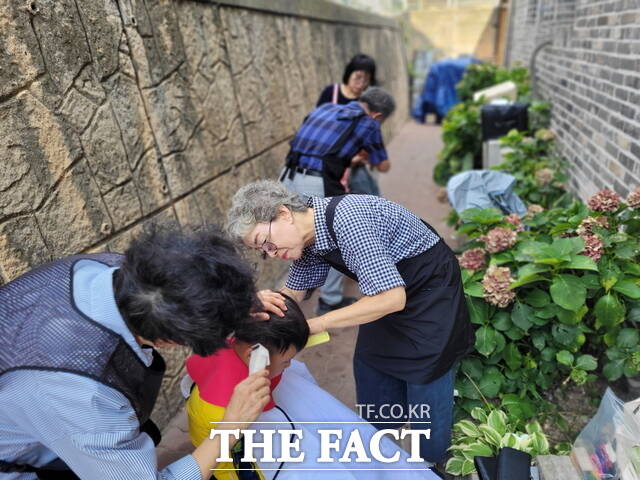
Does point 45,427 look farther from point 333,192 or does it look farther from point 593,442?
point 333,192

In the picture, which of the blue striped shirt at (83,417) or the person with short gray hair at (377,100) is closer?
the blue striped shirt at (83,417)

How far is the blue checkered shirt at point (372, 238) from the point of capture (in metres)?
1.35

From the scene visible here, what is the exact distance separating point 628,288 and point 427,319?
1.04 m

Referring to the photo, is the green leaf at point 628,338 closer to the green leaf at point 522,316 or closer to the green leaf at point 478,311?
the green leaf at point 522,316

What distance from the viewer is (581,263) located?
1923 mm

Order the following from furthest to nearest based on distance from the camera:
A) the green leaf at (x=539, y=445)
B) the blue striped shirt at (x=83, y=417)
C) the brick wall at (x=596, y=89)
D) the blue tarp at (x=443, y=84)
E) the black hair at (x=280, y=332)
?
the blue tarp at (x=443, y=84), the brick wall at (x=596, y=89), the green leaf at (x=539, y=445), the black hair at (x=280, y=332), the blue striped shirt at (x=83, y=417)

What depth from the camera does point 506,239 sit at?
2.22m

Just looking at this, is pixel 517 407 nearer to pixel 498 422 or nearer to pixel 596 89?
pixel 498 422

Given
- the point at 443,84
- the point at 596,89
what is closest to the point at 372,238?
the point at 596,89

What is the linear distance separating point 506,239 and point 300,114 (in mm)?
3130

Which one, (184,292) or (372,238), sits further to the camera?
(372,238)

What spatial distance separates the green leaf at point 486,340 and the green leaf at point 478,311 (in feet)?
0.14

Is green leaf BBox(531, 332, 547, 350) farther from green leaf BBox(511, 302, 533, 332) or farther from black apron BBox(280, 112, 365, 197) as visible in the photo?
black apron BBox(280, 112, 365, 197)

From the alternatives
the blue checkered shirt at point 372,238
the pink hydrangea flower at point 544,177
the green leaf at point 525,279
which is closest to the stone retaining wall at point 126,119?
the blue checkered shirt at point 372,238
